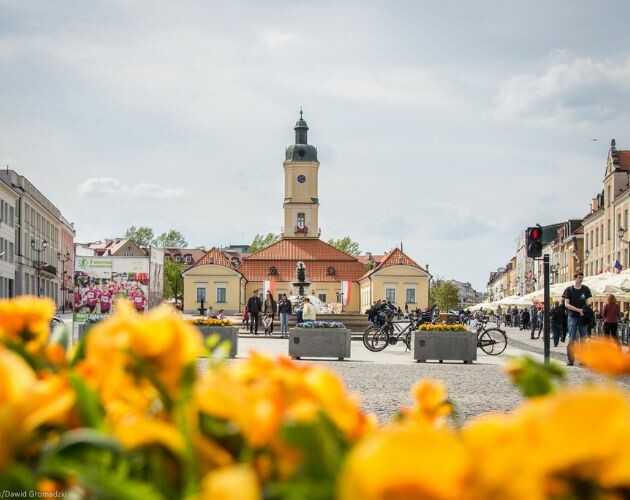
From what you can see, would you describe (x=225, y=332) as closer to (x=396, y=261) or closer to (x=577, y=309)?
(x=577, y=309)

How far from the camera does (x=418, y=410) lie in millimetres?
1531

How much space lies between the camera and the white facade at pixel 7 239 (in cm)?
6825

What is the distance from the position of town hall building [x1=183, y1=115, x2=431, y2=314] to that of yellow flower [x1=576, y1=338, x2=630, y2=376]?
94.4 m

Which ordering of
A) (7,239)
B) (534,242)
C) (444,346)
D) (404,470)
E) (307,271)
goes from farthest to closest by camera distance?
1. (307,271)
2. (7,239)
3. (444,346)
4. (534,242)
5. (404,470)

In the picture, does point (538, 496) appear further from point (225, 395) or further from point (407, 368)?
point (407, 368)

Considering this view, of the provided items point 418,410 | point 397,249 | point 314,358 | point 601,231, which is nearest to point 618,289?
point 314,358

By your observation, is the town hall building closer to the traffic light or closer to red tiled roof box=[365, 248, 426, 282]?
red tiled roof box=[365, 248, 426, 282]

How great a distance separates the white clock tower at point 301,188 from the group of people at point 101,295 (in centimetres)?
8058

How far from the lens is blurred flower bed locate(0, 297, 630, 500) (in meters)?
0.80

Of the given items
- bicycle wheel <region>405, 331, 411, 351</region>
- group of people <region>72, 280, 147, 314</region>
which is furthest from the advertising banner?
bicycle wheel <region>405, 331, 411, 351</region>

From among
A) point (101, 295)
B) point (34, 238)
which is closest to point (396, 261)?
point (34, 238)

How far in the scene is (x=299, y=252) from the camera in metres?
103

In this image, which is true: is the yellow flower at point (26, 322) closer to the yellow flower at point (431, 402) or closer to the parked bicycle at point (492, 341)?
the yellow flower at point (431, 402)

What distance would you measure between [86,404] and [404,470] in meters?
0.51
